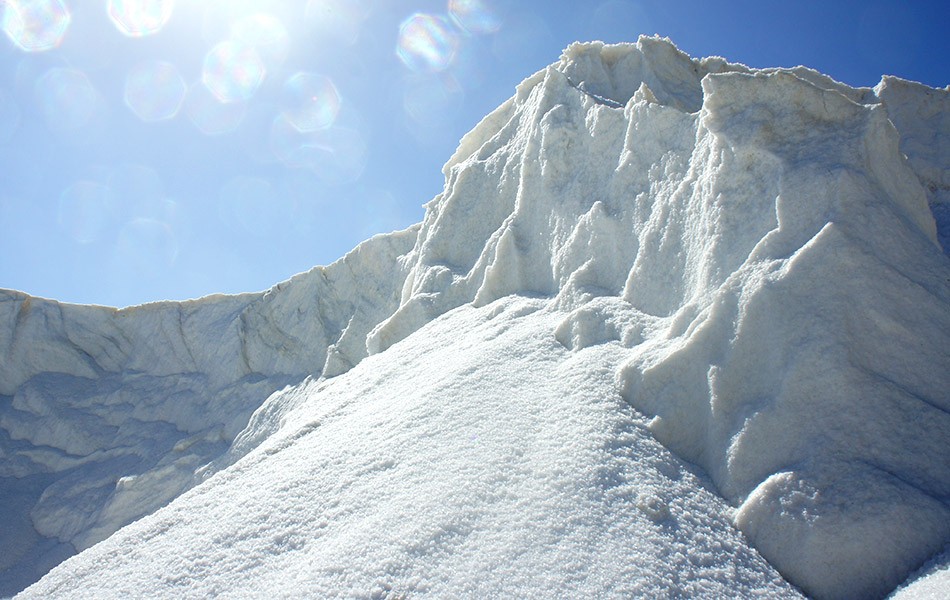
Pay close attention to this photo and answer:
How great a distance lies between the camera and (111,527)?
553 inches

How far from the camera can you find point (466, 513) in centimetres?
375

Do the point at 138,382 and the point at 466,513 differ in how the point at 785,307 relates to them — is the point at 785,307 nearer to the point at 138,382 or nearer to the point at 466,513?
the point at 466,513

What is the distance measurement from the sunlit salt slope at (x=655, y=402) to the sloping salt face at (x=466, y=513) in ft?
0.06

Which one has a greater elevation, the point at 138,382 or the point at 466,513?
the point at 138,382

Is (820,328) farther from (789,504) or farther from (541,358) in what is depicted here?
(541,358)

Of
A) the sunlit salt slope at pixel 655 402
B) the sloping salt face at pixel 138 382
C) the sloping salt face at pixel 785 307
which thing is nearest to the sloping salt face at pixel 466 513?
the sunlit salt slope at pixel 655 402

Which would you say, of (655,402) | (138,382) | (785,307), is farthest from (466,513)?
(138,382)

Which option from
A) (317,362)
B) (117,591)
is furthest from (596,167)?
(317,362)

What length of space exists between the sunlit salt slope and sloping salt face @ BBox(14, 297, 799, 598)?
0.02 m

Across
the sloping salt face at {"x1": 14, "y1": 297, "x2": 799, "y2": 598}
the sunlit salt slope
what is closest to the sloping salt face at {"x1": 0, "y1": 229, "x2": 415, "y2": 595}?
the sunlit salt slope

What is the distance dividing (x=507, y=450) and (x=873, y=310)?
8.90 feet

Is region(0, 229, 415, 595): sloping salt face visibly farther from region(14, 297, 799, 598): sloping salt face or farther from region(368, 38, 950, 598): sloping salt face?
region(14, 297, 799, 598): sloping salt face

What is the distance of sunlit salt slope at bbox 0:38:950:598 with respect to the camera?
3.34 meters

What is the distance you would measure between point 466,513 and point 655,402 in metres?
1.81
